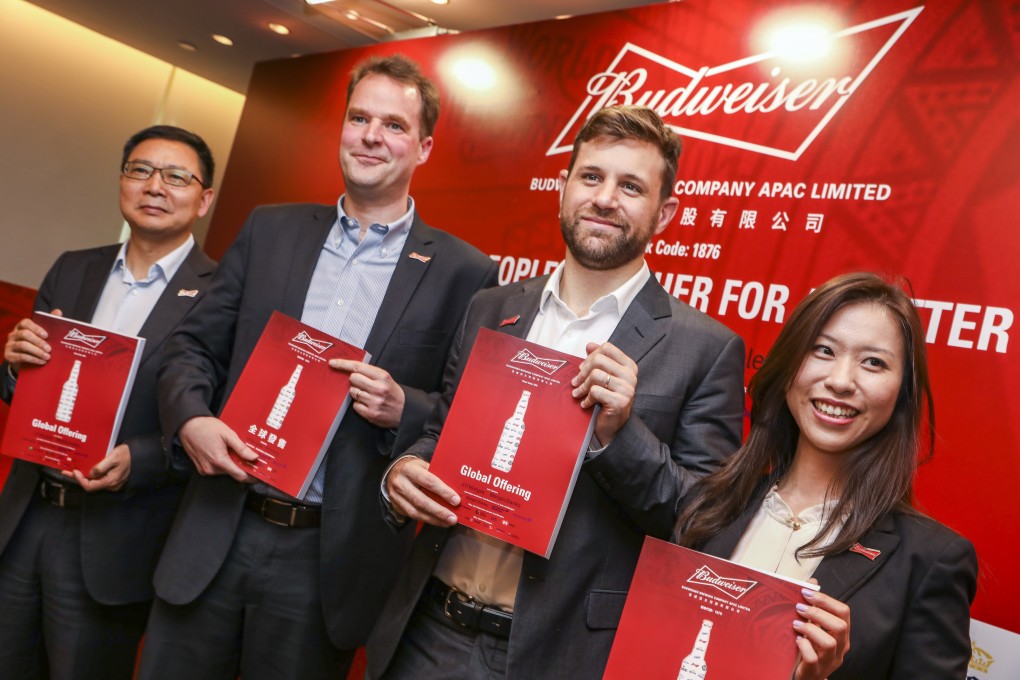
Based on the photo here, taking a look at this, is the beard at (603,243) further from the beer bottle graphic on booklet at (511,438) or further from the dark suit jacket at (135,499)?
the dark suit jacket at (135,499)

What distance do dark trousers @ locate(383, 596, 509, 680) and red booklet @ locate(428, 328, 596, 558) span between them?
32 centimetres

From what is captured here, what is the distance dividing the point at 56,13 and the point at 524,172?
516 cm

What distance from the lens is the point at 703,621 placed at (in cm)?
153

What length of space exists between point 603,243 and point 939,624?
1.05 metres

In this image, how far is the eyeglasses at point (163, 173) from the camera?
3275 millimetres

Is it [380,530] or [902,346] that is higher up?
[902,346]

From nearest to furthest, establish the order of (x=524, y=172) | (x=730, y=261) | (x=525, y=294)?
(x=525, y=294)
(x=730, y=261)
(x=524, y=172)

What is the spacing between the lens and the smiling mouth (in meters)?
1.81

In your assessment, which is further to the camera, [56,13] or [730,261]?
[56,13]

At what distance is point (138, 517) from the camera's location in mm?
2963

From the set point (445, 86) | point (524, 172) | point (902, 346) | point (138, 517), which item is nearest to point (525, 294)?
point (902, 346)

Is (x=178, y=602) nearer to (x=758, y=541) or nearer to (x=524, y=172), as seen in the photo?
(x=758, y=541)

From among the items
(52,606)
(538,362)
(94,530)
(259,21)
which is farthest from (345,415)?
(259,21)

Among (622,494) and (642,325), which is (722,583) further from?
(642,325)
